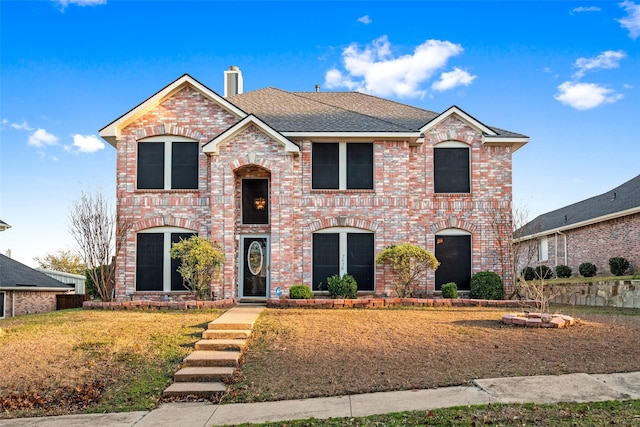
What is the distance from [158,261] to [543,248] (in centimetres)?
2104

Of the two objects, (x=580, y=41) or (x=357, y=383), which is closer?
(x=357, y=383)

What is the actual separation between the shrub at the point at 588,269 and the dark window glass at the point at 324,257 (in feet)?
39.2

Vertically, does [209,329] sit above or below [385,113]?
below

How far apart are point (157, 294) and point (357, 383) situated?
11538 millimetres

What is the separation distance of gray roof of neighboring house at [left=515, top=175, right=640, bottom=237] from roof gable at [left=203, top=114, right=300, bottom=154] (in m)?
8.87

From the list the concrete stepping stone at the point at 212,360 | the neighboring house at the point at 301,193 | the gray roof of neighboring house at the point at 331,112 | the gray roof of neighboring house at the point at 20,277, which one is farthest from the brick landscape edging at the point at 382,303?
the gray roof of neighboring house at the point at 20,277

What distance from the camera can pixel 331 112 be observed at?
20625 mm

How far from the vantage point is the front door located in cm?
1875

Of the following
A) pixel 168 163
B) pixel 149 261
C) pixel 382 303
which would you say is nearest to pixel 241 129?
pixel 168 163

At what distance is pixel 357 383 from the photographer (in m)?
8.50

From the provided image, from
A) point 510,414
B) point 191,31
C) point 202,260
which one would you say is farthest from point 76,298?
point 510,414

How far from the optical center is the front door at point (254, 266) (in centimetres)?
1875

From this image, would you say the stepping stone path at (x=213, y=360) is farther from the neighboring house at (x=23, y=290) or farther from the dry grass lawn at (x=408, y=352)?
the neighboring house at (x=23, y=290)

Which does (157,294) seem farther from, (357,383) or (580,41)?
(580,41)
